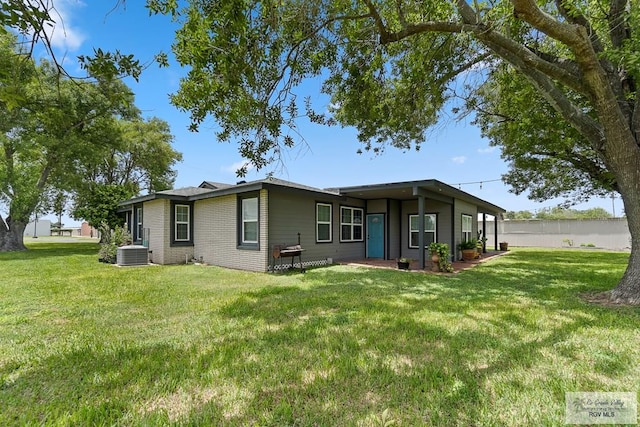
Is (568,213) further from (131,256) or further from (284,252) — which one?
(131,256)

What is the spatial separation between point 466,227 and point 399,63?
9.18 m

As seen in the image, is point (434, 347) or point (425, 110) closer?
point (434, 347)

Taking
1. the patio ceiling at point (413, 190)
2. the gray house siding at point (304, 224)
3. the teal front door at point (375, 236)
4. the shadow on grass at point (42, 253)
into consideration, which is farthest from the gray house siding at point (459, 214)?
the shadow on grass at point (42, 253)

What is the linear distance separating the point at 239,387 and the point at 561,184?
1902 centimetres

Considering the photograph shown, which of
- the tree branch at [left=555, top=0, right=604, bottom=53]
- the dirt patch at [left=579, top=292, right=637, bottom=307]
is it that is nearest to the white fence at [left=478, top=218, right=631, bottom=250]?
the dirt patch at [left=579, top=292, right=637, bottom=307]

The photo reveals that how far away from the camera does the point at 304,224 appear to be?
10.1 meters

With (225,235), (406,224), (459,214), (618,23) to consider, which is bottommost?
(225,235)

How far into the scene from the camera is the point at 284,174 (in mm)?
5312

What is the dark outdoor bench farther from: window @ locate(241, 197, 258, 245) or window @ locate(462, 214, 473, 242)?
window @ locate(462, 214, 473, 242)

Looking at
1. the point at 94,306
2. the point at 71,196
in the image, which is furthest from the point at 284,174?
the point at 71,196

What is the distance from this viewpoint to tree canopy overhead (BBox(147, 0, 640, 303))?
13.3ft

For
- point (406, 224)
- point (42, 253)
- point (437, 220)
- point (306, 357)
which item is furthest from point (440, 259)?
point (42, 253)

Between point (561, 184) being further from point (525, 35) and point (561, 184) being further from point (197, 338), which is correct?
point (197, 338)

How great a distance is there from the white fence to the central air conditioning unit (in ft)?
74.8
